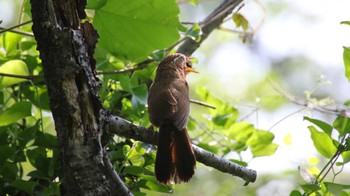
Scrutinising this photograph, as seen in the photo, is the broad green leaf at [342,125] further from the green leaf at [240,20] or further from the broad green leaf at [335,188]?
the green leaf at [240,20]

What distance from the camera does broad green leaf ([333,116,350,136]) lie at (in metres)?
2.22

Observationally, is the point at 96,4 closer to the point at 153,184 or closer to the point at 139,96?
the point at 139,96

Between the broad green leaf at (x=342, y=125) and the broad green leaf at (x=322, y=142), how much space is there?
52 millimetres

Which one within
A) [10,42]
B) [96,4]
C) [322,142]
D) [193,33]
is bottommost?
[322,142]

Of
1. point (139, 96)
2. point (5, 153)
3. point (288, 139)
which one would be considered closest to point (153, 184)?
point (139, 96)

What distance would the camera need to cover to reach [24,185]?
7.06ft

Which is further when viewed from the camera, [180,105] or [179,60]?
[179,60]

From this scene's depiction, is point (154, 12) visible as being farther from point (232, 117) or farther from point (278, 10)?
point (278, 10)

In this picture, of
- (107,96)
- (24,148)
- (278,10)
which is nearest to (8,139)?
(24,148)

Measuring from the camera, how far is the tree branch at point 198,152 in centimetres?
208

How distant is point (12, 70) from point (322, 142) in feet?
4.04

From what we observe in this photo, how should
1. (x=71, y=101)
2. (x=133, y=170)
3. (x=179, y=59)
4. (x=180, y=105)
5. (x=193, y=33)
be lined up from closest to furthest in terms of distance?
(x=71, y=101) < (x=133, y=170) < (x=193, y=33) < (x=180, y=105) < (x=179, y=59)

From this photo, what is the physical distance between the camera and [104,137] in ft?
6.11

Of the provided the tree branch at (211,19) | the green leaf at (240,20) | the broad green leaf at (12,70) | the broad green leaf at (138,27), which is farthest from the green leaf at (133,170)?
the green leaf at (240,20)
